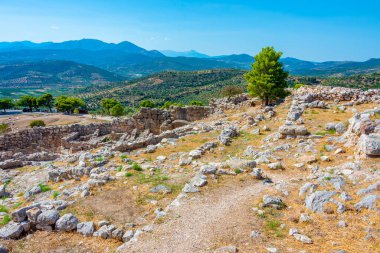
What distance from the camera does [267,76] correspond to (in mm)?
30609

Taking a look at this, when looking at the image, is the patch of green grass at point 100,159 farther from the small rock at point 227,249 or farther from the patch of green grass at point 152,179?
the small rock at point 227,249

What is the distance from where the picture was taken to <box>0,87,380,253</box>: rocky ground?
27.6 feet

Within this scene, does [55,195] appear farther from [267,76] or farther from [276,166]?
[267,76]

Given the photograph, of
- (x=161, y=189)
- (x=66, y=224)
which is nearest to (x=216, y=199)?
(x=161, y=189)

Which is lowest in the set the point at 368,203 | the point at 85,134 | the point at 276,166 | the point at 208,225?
the point at 85,134

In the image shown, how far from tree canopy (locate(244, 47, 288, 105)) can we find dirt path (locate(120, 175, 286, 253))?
2092 cm

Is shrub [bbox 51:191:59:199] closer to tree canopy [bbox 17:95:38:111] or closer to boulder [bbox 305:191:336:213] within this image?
boulder [bbox 305:191:336:213]

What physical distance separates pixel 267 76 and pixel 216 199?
22.2 metres

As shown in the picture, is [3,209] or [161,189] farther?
[161,189]

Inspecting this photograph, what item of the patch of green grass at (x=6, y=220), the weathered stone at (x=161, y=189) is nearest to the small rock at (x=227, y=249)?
the weathered stone at (x=161, y=189)

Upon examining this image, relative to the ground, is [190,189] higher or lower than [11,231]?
higher

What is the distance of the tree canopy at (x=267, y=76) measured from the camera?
30844 millimetres

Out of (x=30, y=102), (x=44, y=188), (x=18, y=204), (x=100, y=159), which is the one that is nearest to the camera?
(x=18, y=204)

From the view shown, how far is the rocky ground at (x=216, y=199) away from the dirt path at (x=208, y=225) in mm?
31
